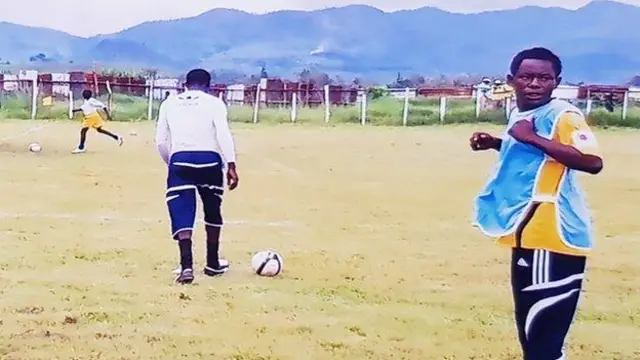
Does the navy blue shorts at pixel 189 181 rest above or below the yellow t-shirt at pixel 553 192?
below

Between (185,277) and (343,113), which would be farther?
(343,113)

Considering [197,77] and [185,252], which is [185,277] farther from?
[197,77]

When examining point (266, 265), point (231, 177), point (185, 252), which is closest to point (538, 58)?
point (231, 177)

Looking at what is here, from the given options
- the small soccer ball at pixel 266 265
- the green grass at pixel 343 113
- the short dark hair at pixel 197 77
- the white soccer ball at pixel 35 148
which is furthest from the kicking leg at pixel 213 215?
the green grass at pixel 343 113

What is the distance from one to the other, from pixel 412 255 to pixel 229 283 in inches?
88.1

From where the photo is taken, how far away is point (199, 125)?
8.34 m

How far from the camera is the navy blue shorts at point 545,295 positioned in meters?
4.82

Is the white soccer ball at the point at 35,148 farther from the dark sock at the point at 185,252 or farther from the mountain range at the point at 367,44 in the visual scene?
the mountain range at the point at 367,44

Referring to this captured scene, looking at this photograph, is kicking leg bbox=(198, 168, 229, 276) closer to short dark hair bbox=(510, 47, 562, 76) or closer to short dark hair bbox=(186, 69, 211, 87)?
short dark hair bbox=(186, 69, 211, 87)

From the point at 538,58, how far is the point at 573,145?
45 cm

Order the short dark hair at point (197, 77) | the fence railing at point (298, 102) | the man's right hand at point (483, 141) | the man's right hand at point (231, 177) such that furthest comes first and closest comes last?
the fence railing at point (298, 102) → the short dark hair at point (197, 77) → the man's right hand at point (231, 177) → the man's right hand at point (483, 141)

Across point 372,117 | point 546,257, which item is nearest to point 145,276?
point 546,257

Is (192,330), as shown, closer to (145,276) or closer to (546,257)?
(145,276)

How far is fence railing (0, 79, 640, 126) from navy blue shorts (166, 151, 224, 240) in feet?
100
